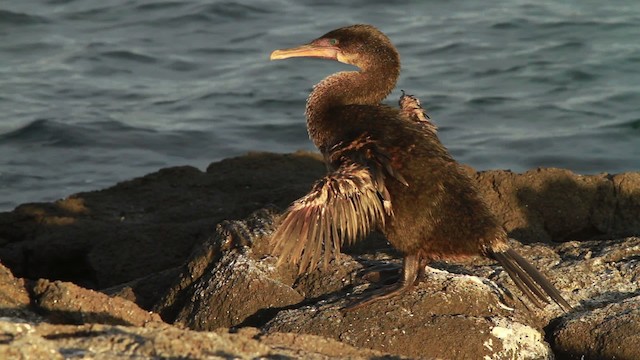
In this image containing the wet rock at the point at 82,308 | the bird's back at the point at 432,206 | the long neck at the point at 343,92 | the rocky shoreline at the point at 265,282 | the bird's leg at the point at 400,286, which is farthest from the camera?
the long neck at the point at 343,92

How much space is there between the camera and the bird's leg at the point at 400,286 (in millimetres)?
5082

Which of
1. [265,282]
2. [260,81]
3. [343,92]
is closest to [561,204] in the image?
[343,92]

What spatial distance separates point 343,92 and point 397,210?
0.98 metres

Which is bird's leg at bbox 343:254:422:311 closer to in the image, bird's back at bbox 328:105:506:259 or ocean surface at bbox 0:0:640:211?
bird's back at bbox 328:105:506:259

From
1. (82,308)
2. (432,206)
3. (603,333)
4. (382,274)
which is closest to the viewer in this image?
(82,308)

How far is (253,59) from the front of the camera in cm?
1423

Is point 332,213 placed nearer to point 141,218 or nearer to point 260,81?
point 141,218

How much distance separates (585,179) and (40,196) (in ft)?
18.0

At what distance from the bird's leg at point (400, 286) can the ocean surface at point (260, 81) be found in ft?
19.8

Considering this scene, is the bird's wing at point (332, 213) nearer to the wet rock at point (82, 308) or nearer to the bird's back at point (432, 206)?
the bird's back at point (432, 206)

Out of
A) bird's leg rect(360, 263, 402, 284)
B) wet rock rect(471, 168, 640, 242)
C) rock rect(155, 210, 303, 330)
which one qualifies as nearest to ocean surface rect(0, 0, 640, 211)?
wet rock rect(471, 168, 640, 242)

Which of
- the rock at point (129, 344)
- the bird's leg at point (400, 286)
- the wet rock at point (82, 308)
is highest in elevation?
the rock at point (129, 344)

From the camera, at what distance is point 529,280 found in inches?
203

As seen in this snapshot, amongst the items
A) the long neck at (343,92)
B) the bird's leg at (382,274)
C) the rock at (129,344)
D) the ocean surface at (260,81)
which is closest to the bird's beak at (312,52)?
the long neck at (343,92)
